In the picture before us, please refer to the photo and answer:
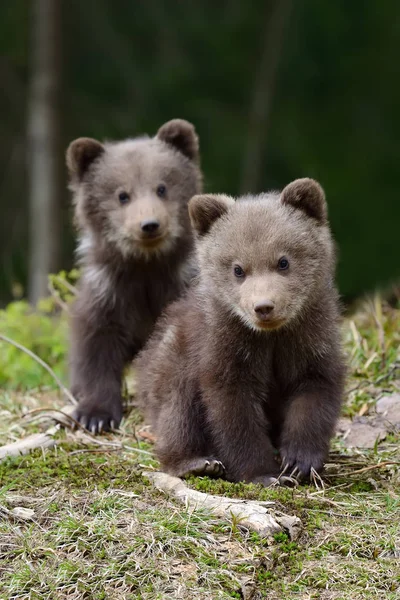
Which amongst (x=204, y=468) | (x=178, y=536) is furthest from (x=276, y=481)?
(x=178, y=536)

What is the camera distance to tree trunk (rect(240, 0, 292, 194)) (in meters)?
16.3

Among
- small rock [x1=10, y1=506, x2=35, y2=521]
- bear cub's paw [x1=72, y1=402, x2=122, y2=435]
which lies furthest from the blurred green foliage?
small rock [x1=10, y1=506, x2=35, y2=521]

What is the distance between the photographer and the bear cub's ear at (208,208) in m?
5.52

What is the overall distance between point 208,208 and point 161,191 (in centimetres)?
224

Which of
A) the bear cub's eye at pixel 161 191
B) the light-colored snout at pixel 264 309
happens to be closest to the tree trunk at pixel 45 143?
the bear cub's eye at pixel 161 191

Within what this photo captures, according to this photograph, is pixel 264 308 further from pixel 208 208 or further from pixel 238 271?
pixel 208 208

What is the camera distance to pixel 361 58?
17.0 meters

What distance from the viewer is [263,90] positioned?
16891 millimetres

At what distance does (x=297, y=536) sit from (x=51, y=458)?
1.82m

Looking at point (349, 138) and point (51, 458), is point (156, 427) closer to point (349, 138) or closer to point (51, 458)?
point (51, 458)

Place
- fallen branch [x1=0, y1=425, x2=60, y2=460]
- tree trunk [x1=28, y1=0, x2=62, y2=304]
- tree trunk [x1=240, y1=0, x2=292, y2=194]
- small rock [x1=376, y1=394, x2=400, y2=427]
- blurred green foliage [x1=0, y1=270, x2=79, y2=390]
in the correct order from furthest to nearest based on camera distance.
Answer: tree trunk [x1=240, y1=0, x2=292, y2=194], tree trunk [x1=28, y1=0, x2=62, y2=304], blurred green foliage [x1=0, y1=270, x2=79, y2=390], small rock [x1=376, y1=394, x2=400, y2=427], fallen branch [x1=0, y1=425, x2=60, y2=460]

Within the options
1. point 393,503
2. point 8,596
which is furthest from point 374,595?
point 8,596

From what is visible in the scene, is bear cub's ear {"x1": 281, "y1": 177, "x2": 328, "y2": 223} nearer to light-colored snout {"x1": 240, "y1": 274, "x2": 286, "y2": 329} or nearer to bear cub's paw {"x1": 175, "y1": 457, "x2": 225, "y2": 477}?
light-colored snout {"x1": 240, "y1": 274, "x2": 286, "y2": 329}

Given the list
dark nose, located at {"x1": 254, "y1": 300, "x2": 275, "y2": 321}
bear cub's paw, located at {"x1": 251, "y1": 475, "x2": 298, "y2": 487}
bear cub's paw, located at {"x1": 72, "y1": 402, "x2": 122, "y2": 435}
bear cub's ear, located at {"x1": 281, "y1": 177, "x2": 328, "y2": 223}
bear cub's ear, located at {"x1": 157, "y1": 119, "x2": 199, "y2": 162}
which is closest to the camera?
dark nose, located at {"x1": 254, "y1": 300, "x2": 275, "y2": 321}
